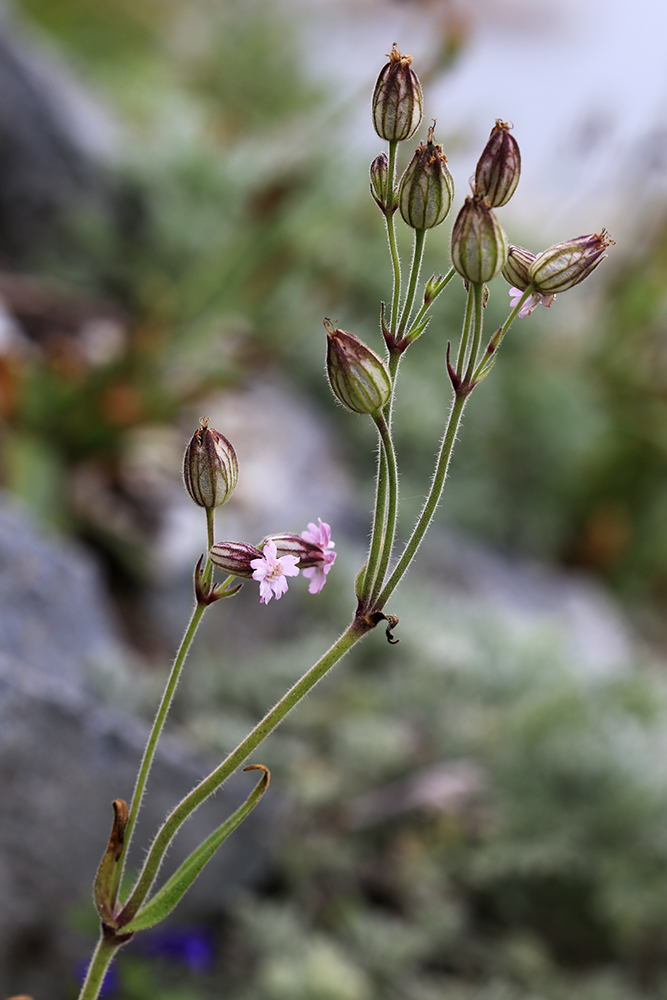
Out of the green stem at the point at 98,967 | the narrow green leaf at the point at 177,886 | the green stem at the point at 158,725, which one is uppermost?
the green stem at the point at 158,725

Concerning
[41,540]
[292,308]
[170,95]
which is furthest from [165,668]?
[170,95]

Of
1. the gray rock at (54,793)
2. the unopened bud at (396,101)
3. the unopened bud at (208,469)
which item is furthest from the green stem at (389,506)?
the gray rock at (54,793)

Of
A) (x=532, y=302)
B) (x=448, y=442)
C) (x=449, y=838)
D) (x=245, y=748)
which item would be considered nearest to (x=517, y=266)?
(x=532, y=302)

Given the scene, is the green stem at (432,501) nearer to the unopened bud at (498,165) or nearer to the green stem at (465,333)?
the green stem at (465,333)

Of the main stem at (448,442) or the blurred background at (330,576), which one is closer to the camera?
the main stem at (448,442)

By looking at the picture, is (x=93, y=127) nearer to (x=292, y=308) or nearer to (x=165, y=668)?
(x=292, y=308)

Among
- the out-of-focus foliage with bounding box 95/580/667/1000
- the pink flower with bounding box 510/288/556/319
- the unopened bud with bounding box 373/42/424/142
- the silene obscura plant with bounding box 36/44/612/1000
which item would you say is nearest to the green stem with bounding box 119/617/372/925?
the silene obscura plant with bounding box 36/44/612/1000
